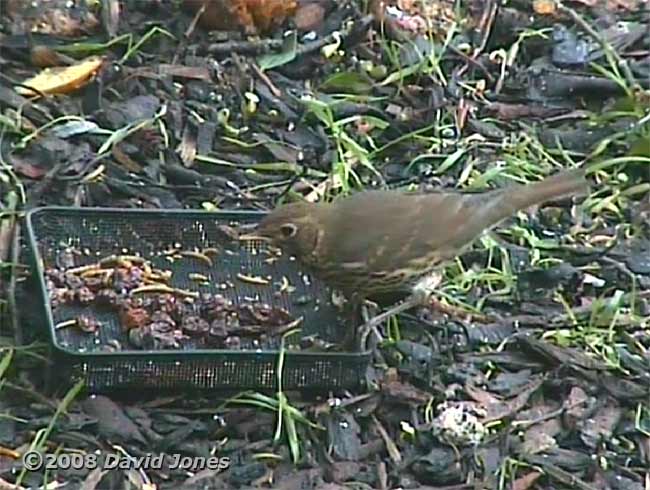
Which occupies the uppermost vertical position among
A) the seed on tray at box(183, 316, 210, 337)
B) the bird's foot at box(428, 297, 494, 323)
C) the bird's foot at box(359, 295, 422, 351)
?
the seed on tray at box(183, 316, 210, 337)

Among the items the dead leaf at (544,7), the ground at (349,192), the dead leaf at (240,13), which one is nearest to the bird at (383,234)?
the ground at (349,192)

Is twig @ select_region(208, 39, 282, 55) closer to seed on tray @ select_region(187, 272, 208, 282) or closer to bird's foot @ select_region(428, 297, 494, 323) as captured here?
seed on tray @ select_region(187, 272, 208, 282)

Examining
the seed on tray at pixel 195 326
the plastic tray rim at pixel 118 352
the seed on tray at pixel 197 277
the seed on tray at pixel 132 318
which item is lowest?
the seed on tray at pixel 195 326

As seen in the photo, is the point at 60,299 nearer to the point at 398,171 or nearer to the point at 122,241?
the point at 122,241

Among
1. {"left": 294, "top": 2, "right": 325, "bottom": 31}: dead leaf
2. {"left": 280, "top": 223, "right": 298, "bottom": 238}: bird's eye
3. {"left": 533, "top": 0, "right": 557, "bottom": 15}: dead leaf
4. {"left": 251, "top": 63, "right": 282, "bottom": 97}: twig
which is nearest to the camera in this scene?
{"left": 280, "top": 223, "right": 298, "bottom": 238}: bird's eye

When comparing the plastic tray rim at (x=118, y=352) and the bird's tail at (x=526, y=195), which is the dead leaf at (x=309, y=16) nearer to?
the bird's tail at (x=526, y=195)

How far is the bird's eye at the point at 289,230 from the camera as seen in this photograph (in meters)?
4.88

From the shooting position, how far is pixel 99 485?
14.5 ft

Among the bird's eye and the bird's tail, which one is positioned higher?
the bird's eye

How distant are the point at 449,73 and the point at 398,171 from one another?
0.70m

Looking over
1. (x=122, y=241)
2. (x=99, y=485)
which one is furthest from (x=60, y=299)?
(x=99, y=485)

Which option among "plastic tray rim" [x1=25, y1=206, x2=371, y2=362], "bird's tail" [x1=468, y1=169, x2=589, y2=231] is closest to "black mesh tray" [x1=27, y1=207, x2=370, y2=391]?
"plastic tray rim" [x1=25, y1=206, x2=371, y2=362]

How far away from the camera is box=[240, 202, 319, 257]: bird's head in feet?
16.0

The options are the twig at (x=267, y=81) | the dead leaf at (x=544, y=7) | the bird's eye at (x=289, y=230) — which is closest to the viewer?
the bird's eye at (x=289, y=230)
